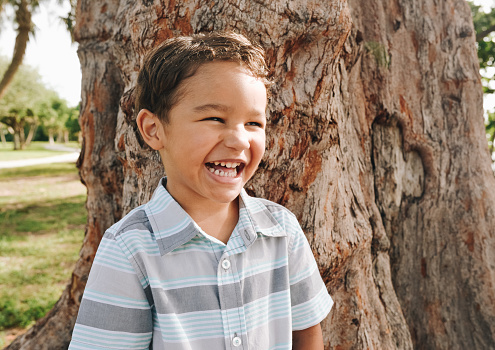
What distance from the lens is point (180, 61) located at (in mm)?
1420

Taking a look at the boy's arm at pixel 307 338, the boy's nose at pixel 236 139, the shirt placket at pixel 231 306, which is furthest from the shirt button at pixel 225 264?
the boy's arm at pixel 307 338

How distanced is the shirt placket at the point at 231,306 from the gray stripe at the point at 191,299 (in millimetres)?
29

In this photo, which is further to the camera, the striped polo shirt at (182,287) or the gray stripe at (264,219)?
the gray stripe at (264,219)

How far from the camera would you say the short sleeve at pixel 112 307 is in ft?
4.20

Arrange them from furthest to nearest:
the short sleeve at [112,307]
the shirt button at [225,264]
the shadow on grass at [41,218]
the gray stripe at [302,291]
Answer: the shadow on grass at [41,218] → the gray stripe at [302,291] → the shirt button at [225,264] → the short sleeve at [112,307]

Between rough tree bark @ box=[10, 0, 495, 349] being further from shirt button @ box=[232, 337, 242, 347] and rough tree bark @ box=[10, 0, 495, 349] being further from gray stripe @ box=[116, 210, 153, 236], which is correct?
shirt button @ box=[232, 337, 242, 347]

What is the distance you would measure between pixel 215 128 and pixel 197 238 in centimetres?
38

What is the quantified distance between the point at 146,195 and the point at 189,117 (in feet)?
3.00

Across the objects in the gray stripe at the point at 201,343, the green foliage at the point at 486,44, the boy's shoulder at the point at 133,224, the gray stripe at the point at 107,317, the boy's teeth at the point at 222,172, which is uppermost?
the green foliage at the point at 486,44

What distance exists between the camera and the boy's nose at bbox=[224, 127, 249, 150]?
1.38 m

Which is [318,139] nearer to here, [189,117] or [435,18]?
[189,117]

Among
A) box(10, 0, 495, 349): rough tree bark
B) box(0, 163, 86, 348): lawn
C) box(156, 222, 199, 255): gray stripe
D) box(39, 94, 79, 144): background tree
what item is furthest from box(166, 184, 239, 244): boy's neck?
box(39, 94, 79, 144): background tree

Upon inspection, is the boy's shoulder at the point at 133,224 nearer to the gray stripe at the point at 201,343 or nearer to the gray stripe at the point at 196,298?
the gray stripe at the point at 196,298

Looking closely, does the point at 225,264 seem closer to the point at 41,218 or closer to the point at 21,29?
the point at 41,218
